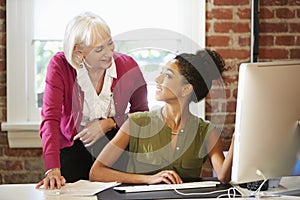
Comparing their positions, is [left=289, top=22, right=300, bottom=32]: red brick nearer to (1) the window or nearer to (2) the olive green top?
(1) the window

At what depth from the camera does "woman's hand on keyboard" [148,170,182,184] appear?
195cm

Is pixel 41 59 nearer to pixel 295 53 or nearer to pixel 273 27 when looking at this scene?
pixel 273 27

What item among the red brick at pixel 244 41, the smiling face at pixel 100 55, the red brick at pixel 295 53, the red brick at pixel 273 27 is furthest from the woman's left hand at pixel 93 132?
the red brick at pixel 295 53

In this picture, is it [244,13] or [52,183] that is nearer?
[52,183]

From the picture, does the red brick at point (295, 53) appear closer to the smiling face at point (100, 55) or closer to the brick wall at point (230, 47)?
the brick wall at point (230, 47)

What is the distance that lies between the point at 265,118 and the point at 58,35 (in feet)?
5.58

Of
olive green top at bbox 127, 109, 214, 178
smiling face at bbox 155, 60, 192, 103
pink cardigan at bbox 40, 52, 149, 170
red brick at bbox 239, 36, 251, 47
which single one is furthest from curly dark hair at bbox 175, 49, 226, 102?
red brick at bbox 239, 36, 251, 47

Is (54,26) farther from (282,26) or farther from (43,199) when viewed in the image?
(43,199)

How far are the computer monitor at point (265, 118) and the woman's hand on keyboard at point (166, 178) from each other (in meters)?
0.29

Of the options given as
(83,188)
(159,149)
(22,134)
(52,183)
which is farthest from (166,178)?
(22,134)

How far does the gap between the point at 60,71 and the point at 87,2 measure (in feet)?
2.74

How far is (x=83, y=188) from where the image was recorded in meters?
1.88

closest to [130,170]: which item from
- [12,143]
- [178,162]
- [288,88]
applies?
[178,162]

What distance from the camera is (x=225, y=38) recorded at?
3127mm
